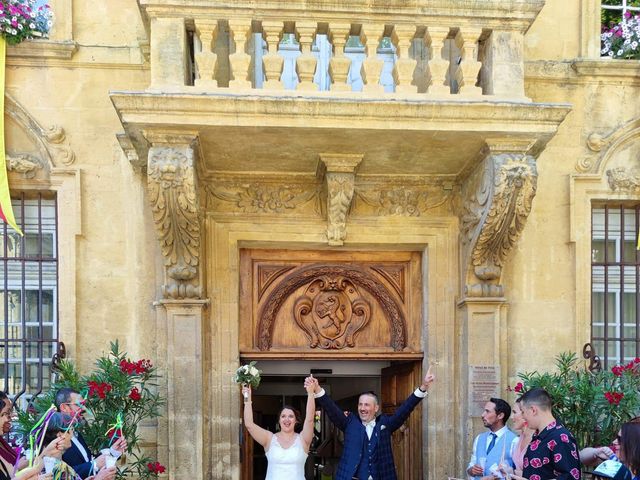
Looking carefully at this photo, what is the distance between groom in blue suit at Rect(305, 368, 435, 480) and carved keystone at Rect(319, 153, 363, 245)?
1.57 meters

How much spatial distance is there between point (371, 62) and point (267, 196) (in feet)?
5.69

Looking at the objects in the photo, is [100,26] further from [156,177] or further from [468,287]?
[468,287]

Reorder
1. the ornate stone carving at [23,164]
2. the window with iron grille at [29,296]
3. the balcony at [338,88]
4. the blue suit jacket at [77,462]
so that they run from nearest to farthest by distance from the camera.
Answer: the blue suit jacket at [77,462] < the balcony at [338,88] < the ornate stone carving at [23,164] < the window with iron grille at [29,296]

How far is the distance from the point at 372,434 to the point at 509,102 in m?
2.86

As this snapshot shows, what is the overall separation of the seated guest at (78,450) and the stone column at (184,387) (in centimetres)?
145

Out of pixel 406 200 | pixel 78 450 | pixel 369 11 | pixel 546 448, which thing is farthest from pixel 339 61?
pixel 78 450

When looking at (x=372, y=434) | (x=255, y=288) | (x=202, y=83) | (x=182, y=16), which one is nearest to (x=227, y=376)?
(x=255, y=288)

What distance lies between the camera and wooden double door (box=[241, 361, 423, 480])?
327 inches

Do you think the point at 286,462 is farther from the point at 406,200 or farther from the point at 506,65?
the point at 506,65

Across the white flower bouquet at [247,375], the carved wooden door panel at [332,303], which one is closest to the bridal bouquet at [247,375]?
the white flower bouquet at [247,375]

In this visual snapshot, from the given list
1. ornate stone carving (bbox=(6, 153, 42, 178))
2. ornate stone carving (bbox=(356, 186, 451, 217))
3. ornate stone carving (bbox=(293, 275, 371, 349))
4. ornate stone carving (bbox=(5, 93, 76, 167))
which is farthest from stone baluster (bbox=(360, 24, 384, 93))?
ornate stone carving (bbox=(6, 153, 42, 178))

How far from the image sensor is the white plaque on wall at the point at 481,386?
25.3 feet

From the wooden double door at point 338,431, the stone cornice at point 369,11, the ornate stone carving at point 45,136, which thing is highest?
the stone cornice at point 369,11

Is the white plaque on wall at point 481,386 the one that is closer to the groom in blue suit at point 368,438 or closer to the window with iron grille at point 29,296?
the groom in blue suit at point 368,438
